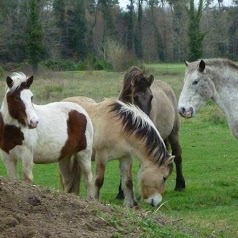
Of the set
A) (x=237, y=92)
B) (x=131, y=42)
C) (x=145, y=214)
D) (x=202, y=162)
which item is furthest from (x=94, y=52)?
(x=145, y=214)

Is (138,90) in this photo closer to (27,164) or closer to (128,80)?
(128,80)

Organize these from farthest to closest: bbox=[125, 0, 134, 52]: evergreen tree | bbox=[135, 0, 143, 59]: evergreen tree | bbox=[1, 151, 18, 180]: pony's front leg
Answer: bbox=[125, 0, 134, 52]: evergreen tree, bbox=[135, 0, 143, 59]: evergreen tree, bbox=[1, 151, 18, 180]: pony's front leg

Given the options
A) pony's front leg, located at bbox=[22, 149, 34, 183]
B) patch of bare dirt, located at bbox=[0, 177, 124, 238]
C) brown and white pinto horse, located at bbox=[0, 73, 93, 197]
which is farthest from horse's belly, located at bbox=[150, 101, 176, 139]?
patch of bare dirt, located at bbox=[0, 177, 124, 238]

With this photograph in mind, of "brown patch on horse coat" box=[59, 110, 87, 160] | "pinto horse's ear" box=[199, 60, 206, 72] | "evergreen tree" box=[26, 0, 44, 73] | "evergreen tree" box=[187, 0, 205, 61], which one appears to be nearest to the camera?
"brown patch on horse coat" box=[59, 110, 87, 160]

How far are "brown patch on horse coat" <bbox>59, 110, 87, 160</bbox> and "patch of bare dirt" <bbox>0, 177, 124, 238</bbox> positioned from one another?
104 inches

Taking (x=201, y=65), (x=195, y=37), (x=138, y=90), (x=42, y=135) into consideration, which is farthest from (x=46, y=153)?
(x=195, y=37)

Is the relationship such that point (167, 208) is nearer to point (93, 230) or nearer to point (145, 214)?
point (145, 214)

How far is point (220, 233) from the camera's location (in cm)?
707

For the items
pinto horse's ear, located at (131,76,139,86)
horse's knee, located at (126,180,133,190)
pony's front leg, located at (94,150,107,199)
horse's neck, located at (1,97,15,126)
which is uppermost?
pinto horse's ear, located at (131,76,139,86)

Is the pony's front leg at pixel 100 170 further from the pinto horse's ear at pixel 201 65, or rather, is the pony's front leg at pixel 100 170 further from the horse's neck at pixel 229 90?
the horse's neck at pixel 229 90

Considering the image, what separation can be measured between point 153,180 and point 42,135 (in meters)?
1.69

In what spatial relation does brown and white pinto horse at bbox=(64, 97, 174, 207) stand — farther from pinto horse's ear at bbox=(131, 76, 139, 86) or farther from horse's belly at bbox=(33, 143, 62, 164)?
pinto horse's ear at bbox=(131, 76, 139, 86)

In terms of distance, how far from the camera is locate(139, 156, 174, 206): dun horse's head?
890 cm

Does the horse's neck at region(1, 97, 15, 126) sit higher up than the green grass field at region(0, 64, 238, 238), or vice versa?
the horse's neck at region(1, 97, 15, 126)
